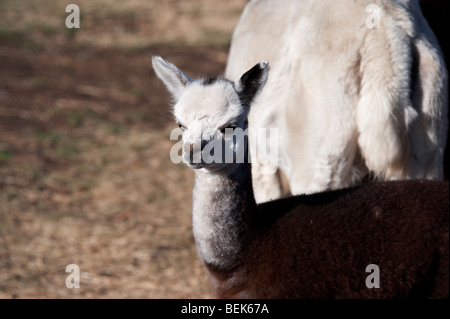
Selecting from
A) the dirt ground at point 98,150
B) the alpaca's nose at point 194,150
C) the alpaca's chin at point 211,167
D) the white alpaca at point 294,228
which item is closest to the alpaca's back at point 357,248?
the white alpaca at point 294,228

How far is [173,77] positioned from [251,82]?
1.33 ft

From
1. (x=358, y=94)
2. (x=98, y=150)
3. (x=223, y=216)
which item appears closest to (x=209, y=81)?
(x=223, y=216)

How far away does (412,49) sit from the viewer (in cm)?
388

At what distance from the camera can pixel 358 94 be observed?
3.85 m

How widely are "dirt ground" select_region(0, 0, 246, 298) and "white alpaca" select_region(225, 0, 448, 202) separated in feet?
5.05

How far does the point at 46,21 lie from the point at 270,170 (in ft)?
31.0

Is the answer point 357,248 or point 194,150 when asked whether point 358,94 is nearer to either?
point 357,248

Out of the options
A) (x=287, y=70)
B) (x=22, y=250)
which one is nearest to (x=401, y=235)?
(x=287, y=70)

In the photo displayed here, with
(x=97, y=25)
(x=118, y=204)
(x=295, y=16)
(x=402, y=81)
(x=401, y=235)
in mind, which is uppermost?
(x=97, y=25)

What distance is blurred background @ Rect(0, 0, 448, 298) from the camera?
527cm

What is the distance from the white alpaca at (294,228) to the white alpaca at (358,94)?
1.36ft

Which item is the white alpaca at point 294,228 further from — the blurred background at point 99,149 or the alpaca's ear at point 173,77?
the blurred background at point 99,149

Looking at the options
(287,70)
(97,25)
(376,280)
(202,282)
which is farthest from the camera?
(97,25)
